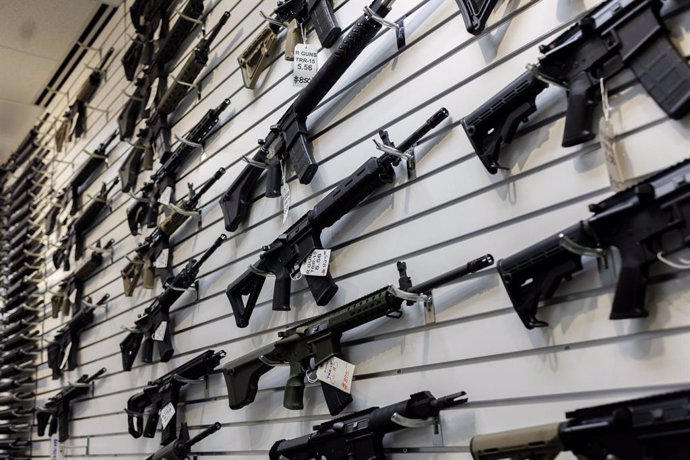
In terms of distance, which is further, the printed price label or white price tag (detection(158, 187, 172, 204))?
white price tag (detection(158, 187, 172, 204))

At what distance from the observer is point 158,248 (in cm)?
380

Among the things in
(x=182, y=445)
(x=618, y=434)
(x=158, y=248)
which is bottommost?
(x=618, y=434)

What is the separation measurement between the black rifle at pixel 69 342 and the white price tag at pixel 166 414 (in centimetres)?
141

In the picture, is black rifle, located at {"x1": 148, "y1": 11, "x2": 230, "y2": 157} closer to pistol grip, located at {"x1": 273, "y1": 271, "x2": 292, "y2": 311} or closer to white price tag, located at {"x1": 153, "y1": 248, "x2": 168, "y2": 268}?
white price tag, located at {"x1": 153, "y1": 248, "x2": 168, "y2": 268}

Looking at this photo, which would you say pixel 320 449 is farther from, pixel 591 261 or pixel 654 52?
pixel 654 52

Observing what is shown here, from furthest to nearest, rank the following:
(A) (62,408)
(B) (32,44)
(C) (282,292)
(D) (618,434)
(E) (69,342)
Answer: (B) (32,44)
(E) (69,342)
(A) (62,408)
(C) (282,292)
(D) (618,434)

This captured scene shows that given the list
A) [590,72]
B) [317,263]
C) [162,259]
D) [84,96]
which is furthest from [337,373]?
[84,96]

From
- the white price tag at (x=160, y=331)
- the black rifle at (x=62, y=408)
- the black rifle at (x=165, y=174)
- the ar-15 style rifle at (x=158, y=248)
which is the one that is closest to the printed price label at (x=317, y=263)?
the ar-15 style rifle at (x=158, y=248)

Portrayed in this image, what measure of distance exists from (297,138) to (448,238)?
3.03ft

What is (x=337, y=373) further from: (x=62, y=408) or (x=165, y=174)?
(x=62, y=408)

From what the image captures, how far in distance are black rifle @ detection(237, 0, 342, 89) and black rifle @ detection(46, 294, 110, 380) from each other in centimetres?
220

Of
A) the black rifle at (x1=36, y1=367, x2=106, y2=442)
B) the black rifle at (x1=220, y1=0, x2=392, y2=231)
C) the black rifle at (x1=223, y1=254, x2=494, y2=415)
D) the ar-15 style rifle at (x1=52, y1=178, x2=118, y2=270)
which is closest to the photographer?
the black rifle at (x1=223, y1=254, x2=494, y2=415)

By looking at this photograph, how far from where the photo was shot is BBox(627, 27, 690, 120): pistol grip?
147cm

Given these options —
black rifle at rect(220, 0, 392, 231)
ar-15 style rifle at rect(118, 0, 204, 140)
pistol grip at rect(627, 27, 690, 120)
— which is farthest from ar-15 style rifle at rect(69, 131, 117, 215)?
pistol grip at rect(627, 27, 690, 120)
